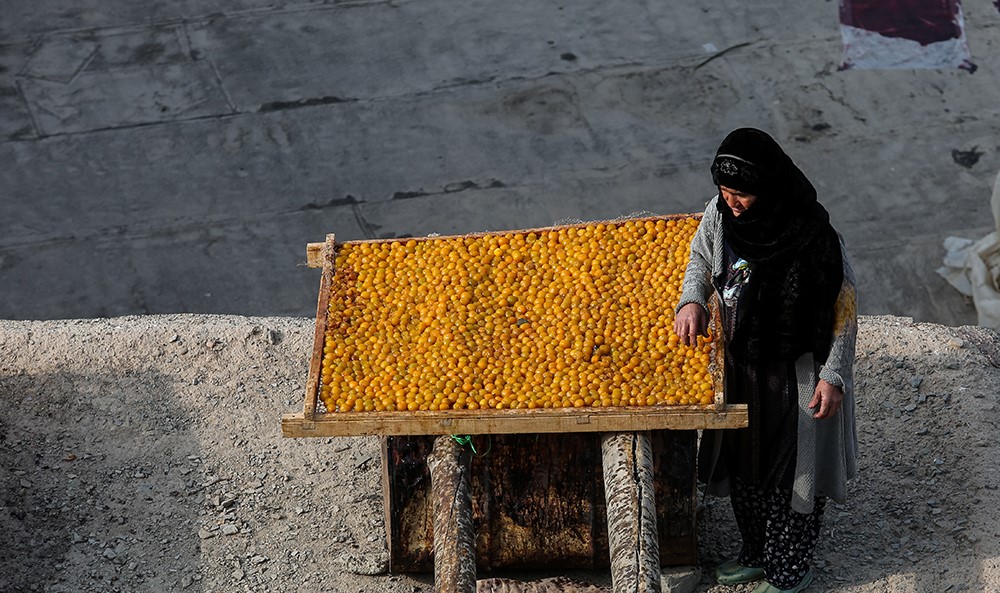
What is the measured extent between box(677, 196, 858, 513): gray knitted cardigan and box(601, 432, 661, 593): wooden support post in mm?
527

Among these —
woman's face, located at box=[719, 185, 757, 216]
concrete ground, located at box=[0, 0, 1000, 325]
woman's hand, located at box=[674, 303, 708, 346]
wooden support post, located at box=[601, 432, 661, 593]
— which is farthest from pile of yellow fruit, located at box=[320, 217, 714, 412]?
concrete ground, located at box=[0, 0, 1000, 325]

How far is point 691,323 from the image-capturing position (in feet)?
13.2

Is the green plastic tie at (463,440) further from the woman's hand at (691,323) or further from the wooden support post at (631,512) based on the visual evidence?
the woman's hand at (691,323)

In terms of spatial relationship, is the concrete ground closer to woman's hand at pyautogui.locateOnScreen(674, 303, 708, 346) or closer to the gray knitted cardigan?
the gray knitted cardigan

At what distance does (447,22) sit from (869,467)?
595cm

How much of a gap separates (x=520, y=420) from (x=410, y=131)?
5.12 metres

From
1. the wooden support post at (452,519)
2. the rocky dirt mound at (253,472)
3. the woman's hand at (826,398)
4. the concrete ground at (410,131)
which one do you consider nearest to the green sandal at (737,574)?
the rocky dirt mound at (253,472)

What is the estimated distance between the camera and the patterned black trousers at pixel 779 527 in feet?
13.9

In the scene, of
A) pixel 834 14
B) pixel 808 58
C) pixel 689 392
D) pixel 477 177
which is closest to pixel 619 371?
pixel 689 392

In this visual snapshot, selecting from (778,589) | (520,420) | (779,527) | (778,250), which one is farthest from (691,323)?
(778,589)

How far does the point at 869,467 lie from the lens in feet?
17.0

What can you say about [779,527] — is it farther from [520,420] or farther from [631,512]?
[520,420]

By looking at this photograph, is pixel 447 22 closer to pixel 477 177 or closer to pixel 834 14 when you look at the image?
pixel 477 177

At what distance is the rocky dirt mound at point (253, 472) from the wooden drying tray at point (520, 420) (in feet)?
2.79
